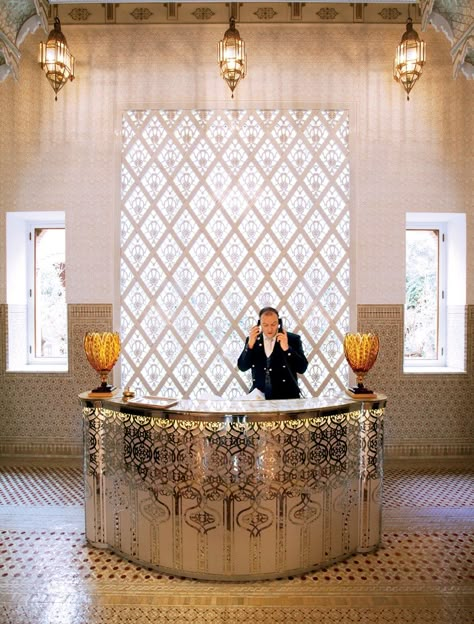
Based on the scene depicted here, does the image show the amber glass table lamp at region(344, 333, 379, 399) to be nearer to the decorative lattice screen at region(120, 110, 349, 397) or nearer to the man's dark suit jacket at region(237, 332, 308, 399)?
the man's dark suit jacket at region(237, 332, 308, 399)

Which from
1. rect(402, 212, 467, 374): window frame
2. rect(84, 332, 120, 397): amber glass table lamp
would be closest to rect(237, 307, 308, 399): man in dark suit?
rect(84, 332, 120, 397): amber glass table lamp

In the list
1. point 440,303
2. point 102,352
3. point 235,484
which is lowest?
point 235,484

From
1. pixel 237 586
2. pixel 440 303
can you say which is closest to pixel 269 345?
pixel 237 586

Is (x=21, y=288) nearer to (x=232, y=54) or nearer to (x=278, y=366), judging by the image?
(x=278, y=366)

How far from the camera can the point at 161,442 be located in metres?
2.38

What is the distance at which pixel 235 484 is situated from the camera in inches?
91.3

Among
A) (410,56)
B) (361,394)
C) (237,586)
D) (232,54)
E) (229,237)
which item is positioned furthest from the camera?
(229,237)

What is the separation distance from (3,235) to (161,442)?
297 cm

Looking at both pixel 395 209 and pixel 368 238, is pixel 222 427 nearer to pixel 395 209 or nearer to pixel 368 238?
pixel 368 238

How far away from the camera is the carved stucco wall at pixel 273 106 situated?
4148 mm

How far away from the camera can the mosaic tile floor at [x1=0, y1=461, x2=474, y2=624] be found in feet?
6.93

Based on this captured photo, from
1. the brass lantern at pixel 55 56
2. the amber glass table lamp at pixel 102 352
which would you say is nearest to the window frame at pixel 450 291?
the amber glass table lamp at pixel 102 352

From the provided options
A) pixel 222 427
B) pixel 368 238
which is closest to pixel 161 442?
pixel 222 427

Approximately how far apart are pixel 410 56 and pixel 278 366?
262cm
